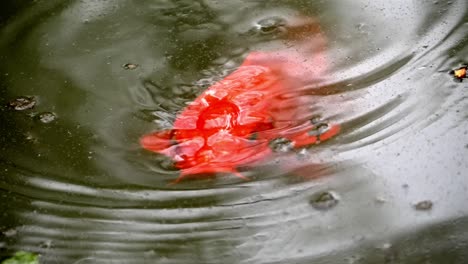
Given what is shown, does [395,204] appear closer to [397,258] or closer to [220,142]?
[397,258]

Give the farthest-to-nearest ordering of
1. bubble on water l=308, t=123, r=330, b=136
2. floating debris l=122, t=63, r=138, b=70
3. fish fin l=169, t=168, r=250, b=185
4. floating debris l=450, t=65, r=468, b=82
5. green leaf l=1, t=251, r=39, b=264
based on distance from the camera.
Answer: floating debris l=122, t=63, r=138, b=70 → floating debris l=450, t=65, r=468, b=82 → bubble on water l=308, t=123, r=330, b=136 → fish fin l=169, t=168, r=250, b=185 → green leaf l=1, t=251, r=39, b=264

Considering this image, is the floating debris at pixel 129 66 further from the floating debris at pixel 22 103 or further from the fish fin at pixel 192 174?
the fish fin at pixel 192 174

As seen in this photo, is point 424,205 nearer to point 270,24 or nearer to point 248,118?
point 248,118

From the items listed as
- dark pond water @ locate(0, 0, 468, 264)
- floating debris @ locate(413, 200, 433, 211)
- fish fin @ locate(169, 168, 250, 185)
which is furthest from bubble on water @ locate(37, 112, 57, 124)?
floating debris @ locate(413, 200, 433, 211)

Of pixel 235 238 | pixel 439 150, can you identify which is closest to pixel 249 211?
pixel 235 238

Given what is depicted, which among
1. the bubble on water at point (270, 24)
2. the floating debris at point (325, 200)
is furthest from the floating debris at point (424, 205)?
the bubble on water at point (270, 24)

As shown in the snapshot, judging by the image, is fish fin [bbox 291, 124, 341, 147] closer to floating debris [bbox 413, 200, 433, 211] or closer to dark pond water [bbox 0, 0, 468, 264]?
dark pond water [bbox 0, 0, 468, 264]

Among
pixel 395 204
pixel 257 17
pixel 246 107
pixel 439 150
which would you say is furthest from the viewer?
pixel 257 17
